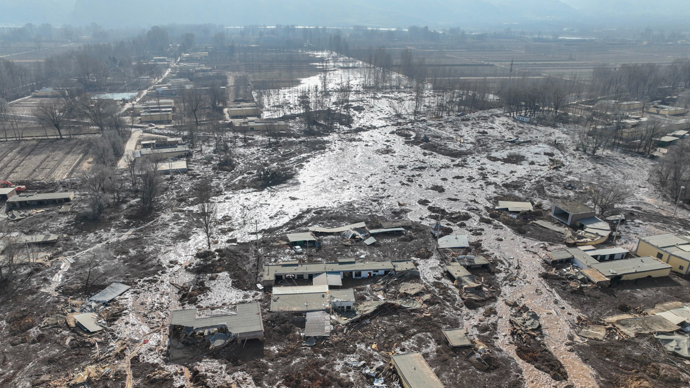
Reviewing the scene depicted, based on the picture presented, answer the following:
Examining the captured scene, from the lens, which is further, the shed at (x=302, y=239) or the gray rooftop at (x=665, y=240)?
the shed at (x=302, y=239)

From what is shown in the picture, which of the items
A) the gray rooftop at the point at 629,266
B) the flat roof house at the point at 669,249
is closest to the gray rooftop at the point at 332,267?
the gray rooftop at the point at 629,266

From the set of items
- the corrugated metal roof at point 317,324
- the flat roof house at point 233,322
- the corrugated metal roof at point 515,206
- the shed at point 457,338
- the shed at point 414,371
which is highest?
the corrugated metal roof at point 515,206

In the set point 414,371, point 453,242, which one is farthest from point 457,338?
point 453,242

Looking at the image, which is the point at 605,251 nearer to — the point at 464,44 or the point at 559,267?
the point at 559,267

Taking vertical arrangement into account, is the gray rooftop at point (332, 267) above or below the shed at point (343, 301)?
above

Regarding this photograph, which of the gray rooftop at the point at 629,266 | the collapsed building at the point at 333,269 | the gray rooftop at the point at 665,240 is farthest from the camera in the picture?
the gray rooftop at the point at 665,240

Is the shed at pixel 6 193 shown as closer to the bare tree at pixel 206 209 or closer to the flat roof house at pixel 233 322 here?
the bare tree at pixel 206 209
